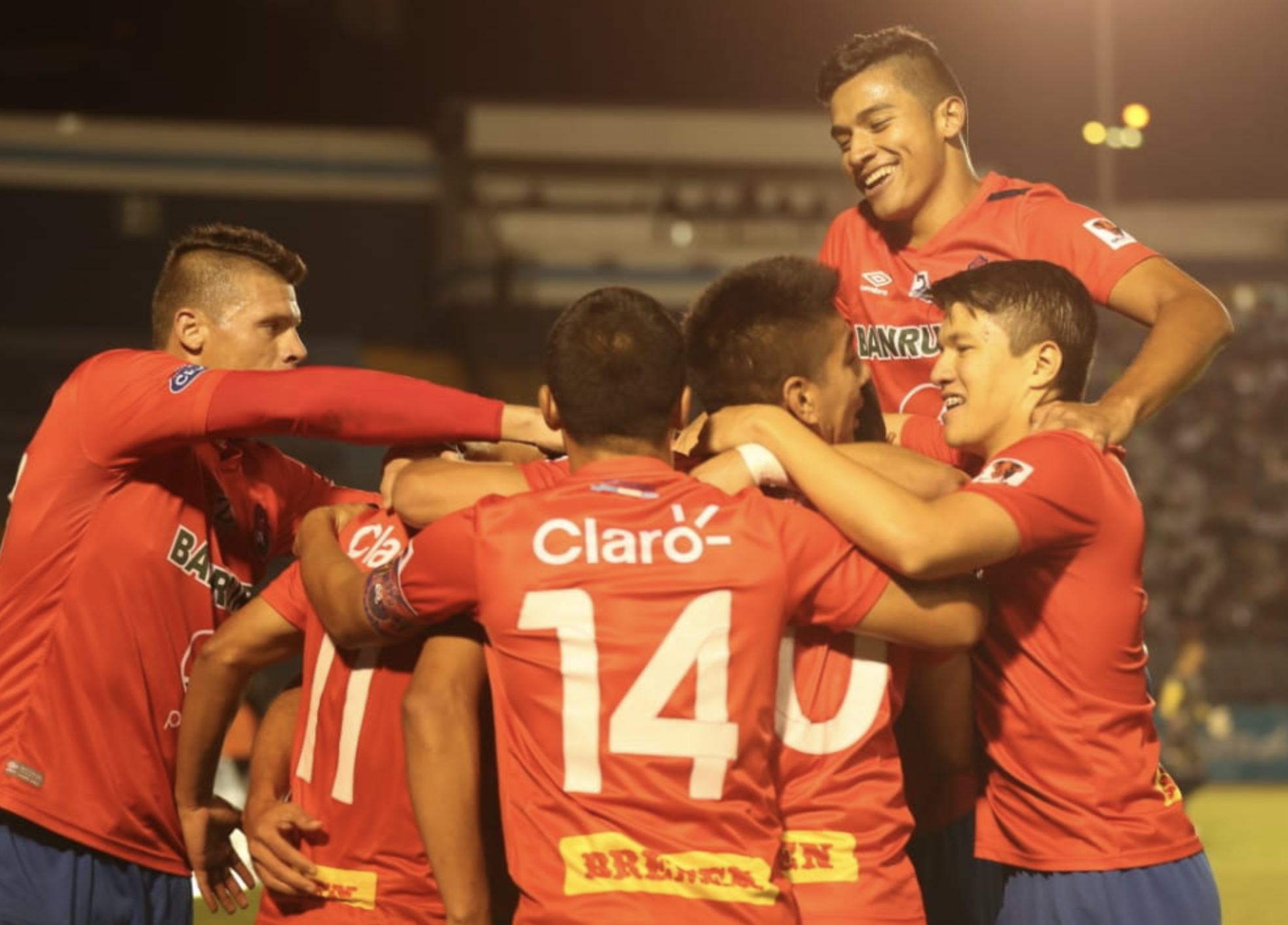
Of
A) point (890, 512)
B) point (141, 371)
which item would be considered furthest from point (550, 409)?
point (141, 371)

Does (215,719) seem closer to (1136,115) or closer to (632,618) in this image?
(632,618)

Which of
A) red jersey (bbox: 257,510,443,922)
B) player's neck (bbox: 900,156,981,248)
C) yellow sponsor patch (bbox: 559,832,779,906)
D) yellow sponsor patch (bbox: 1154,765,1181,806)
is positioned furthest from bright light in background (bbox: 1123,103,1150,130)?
yellow sponsor patch (bbox: 559,832,779,906)

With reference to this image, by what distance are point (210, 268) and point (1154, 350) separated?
7.80ft

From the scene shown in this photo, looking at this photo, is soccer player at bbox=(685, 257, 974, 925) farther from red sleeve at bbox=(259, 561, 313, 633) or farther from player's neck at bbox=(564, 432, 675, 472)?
red sleeve at bbox=(259, 561, 313, 633)

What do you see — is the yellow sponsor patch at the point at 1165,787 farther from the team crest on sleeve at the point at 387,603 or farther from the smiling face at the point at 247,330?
the smiling face at the point at 247,330

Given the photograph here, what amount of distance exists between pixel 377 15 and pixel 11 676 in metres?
25.7

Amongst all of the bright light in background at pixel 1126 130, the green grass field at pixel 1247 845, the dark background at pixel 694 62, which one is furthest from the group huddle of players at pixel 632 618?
the dark background at pixel 694 62

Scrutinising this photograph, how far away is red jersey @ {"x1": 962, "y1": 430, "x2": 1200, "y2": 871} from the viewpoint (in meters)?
3.26

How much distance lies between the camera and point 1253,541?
24469mm

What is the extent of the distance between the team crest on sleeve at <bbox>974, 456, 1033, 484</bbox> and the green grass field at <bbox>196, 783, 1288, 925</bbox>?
4595 millimetres

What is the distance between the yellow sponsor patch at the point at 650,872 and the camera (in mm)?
2785

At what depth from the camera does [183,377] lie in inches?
146

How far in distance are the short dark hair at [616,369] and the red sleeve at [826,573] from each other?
0.31 m

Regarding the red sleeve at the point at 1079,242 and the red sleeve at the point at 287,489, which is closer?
the red sleeve at the point at 1079,242
